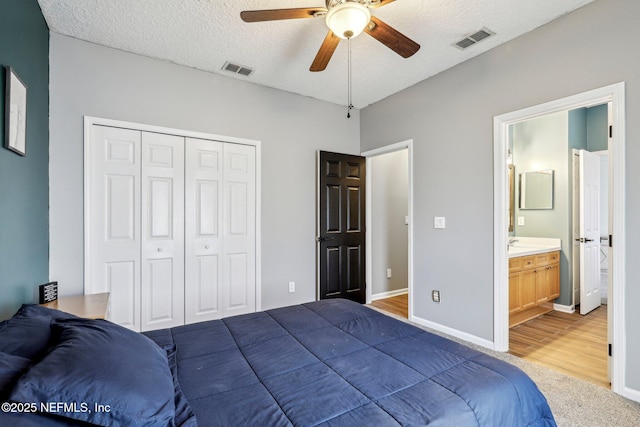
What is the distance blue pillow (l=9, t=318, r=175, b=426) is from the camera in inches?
29.6

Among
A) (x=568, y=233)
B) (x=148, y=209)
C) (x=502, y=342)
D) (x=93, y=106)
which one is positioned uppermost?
(x=93, y=106)

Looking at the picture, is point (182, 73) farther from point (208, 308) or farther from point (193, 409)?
point (193, 409)

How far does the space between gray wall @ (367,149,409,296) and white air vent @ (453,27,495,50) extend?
196 centimetres

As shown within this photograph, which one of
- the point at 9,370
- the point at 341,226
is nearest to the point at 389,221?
the point at 341,226

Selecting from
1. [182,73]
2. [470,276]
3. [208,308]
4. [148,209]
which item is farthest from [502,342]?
[182,73]

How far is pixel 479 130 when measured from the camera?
2.89 meters

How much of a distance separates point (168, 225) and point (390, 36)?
2584mm

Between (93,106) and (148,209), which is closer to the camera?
(93,106)

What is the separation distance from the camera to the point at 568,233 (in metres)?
3.82

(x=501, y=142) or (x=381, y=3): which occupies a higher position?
(x=381, y=3)

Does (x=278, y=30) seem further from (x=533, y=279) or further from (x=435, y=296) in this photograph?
(x=533, y=279)

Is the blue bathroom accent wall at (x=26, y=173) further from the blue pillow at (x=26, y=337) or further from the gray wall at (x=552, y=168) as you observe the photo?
the gray wall at (x=552, y=168)

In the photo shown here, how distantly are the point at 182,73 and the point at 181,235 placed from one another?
167 centimetres

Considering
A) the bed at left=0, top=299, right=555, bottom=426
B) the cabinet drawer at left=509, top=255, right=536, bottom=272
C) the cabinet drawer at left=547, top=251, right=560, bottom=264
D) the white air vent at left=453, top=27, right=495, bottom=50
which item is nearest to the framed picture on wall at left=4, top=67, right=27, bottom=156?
the bed at left=0, top=299, right=555, bottom=426
